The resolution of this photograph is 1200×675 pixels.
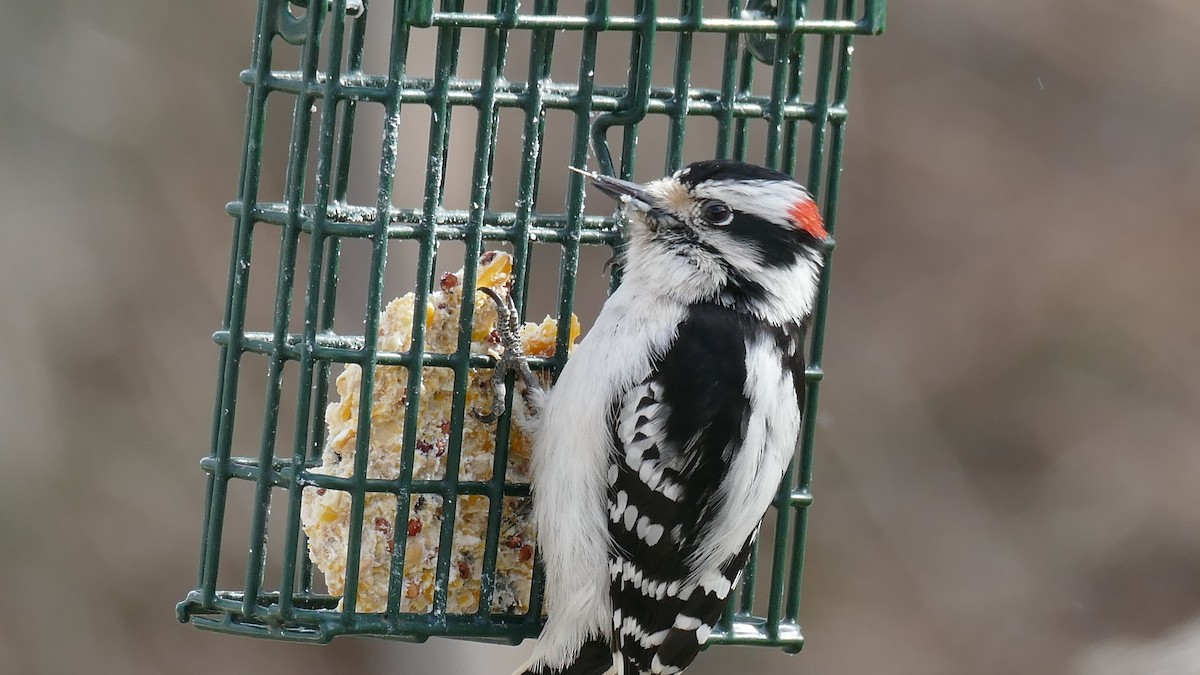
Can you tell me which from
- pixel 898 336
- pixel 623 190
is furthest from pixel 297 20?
pixel 898 336

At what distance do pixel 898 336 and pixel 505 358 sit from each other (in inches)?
242

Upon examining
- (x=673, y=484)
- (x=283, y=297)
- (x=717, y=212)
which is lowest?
(x=673, y=484)

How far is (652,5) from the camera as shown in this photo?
4.18 m

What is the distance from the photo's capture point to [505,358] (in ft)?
14.2

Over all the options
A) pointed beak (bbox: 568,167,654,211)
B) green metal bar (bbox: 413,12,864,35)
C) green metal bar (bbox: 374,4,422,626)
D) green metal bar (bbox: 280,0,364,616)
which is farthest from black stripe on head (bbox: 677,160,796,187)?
green metal bar (bbox: 280,0,364,616)

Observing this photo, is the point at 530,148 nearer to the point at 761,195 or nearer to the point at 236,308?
the point at 761,195

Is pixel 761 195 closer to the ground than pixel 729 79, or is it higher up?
closer to the ground

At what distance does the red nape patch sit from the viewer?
14.5 ft

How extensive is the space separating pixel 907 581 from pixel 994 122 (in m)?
2.93

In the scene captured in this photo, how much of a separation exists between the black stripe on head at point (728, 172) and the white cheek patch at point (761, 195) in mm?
15

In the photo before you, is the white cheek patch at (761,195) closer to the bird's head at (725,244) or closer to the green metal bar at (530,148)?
the bird's head at (725,244)

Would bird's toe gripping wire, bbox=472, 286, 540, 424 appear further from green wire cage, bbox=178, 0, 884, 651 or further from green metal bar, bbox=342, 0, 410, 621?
green metal bar, bbox=342, 0, 410, 621

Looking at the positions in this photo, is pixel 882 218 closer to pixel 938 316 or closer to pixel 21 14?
pixel 938 316

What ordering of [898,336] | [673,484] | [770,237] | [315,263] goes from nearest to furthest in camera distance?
[315,263], [673,484], [770,237], [898,336]
